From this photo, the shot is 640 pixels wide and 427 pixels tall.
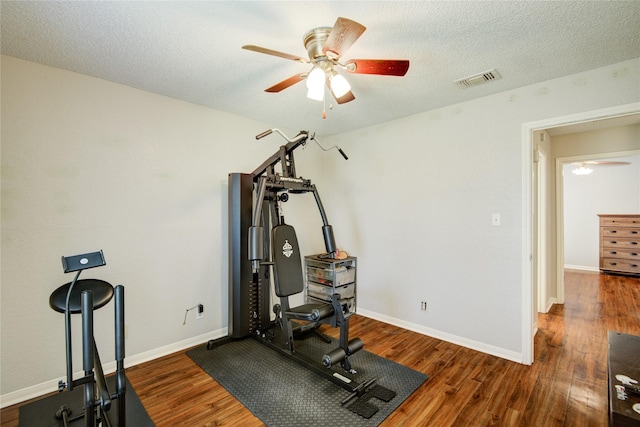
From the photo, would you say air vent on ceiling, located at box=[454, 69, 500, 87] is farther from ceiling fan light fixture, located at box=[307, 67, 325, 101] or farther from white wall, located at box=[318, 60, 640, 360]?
ceiling fan light fixture, located at box=[307, 67, 325, 101]

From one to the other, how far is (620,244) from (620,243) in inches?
0.8

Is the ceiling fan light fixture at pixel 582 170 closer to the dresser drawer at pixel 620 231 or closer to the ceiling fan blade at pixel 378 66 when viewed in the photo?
the dresser drawer at pixel 620 231

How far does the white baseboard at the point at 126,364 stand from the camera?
2074 millimetres

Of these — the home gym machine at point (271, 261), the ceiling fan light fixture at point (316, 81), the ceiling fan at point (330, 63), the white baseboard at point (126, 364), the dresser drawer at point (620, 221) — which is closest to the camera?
the ceiling fan at point (330, 63)

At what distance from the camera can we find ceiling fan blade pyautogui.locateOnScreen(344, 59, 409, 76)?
161 centimetres

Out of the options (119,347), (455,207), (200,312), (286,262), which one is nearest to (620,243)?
(455,207)

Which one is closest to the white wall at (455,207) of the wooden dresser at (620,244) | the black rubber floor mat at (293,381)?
the black rubber floor mat at (293,381)

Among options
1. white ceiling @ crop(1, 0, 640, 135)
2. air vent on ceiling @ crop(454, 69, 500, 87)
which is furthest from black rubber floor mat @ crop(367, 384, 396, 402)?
air vent on ceiling @ crop(454, 69, 500, 87)

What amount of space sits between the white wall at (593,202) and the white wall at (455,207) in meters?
5.33

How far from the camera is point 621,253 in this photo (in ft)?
19.5

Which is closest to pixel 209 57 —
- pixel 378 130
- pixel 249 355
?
pixel 378 130

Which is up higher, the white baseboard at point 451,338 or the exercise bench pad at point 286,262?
the exercise bench pad at point 286,262

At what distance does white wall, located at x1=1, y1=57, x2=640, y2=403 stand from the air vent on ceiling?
38 cm

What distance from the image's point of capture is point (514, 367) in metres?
2.51
